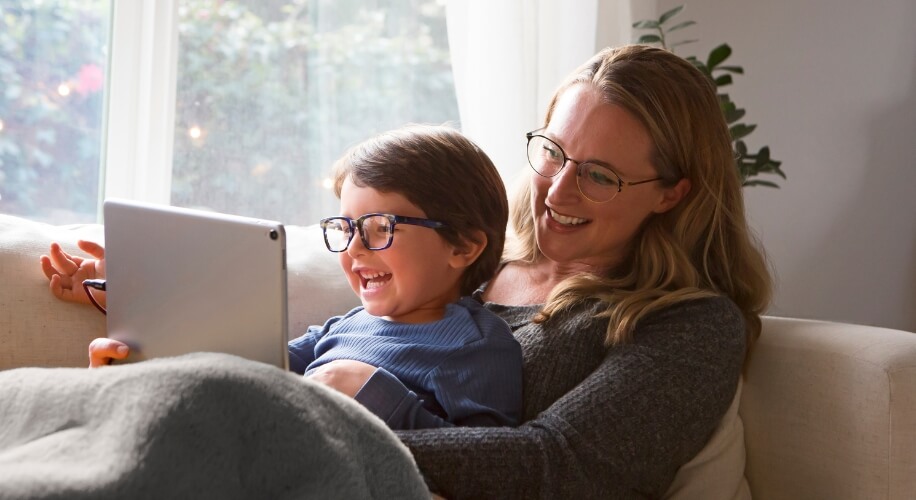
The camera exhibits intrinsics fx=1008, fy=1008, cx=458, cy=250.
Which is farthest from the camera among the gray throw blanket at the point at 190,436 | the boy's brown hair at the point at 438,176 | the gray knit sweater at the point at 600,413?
the boy's brown hair at the point at 438,176

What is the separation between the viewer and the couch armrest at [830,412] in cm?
134

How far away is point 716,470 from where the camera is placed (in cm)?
145

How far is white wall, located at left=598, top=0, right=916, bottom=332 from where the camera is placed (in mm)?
3387

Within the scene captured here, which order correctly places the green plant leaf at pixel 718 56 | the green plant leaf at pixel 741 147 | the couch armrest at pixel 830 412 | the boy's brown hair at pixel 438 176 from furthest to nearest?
1. the green plant leaf at pixel 741 147
2. the green plant leaf at pixel 718 56
3. the boy's brown hair at pixel 438 176
4. the couch armrest at pixel 830 412

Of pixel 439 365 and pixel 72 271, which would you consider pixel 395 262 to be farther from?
pixel 72 271

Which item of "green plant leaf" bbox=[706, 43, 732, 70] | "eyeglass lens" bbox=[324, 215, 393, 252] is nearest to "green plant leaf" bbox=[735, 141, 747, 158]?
"green plant leaf" bbox=[706, 43, 732, 70]

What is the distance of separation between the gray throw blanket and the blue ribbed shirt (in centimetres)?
30

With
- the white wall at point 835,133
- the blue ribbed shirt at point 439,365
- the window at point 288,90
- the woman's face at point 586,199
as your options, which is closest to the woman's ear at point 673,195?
the woman's face at point 586,199

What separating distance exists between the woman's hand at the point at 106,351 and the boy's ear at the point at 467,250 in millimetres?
483

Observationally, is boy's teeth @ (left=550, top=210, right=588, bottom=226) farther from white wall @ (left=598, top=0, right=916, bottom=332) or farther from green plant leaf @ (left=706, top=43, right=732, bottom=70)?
white wall @ (left=598, top=0, right=916, bottom=332)

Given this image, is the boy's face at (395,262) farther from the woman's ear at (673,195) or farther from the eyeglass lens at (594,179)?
the woman's ear at (673,195)

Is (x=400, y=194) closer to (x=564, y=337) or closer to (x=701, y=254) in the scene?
(x=564, y=337)

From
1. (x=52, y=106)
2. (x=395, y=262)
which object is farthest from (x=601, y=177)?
(x=52, y=106)

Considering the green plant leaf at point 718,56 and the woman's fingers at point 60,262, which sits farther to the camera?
the green plant leaf at point 718,56
